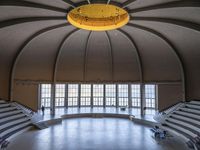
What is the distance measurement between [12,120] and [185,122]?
1427 centimetres

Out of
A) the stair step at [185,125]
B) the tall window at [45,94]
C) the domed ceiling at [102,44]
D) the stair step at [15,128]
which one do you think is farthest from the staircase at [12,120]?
the stair step at [185,125]

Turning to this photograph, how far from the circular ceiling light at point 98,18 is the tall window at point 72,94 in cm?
1298

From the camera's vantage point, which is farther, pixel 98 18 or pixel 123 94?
pixel 123 94

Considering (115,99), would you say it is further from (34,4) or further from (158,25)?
(34,4)

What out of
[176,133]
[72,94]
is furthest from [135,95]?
[176,133]

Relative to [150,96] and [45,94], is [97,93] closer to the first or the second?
[45,94]

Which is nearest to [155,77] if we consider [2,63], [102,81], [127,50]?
[127,50]

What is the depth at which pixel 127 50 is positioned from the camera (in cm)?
2175

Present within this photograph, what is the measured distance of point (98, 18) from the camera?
15266 millimetres

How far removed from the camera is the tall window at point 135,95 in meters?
26.7

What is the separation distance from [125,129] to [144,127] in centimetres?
203

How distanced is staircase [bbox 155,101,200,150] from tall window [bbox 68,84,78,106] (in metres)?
11.7

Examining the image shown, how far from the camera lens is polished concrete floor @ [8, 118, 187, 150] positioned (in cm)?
1253

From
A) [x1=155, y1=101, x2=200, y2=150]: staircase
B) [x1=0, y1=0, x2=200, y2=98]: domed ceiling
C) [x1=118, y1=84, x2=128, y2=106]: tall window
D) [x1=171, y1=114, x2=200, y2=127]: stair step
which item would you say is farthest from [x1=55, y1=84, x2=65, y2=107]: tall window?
[x1=171, y1=114, x2=200, y2=127]: stair step
